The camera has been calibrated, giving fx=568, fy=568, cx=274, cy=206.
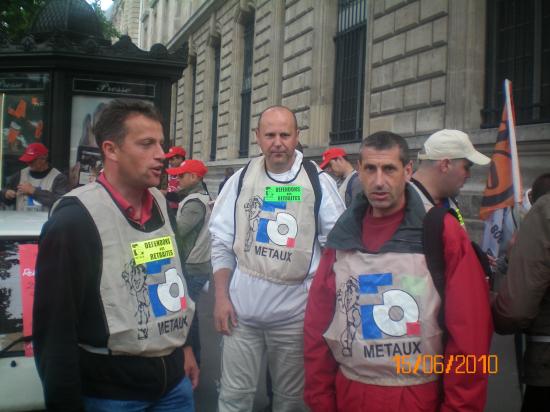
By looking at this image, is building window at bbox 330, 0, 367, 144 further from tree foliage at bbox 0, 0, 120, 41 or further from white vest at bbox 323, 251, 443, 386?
white vest at bbox 323, 251, 443, 386

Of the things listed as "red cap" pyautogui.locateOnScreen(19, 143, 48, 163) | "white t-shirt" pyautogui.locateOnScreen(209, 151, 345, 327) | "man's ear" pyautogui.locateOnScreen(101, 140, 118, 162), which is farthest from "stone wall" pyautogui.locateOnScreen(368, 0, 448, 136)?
"man's ear" pyautogui.locateOnScreen(101, 140, 118, 162)

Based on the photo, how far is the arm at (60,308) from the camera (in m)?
1.88

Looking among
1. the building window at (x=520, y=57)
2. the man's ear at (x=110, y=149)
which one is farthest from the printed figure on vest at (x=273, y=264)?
the building window at (x=520, y=57)

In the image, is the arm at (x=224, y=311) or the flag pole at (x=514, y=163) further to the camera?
the flag pole at (x=514, y=163)

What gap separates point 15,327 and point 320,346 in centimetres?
168

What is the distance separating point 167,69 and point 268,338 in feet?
15.1

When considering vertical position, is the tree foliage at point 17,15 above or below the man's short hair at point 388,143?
above

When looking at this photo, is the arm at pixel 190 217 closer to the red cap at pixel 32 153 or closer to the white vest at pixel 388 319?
the red cap at pixel 32 153

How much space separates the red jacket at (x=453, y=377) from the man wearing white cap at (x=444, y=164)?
1000 mm

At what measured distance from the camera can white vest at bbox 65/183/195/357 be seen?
80.3 inches

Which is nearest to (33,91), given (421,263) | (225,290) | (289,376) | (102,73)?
(102,73)

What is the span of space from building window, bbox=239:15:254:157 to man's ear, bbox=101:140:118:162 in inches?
734

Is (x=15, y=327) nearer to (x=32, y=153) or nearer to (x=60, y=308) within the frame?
(x=60, y=308)

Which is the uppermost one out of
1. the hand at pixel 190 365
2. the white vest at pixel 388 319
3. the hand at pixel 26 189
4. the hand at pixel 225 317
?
the hand at pixel 26 189
